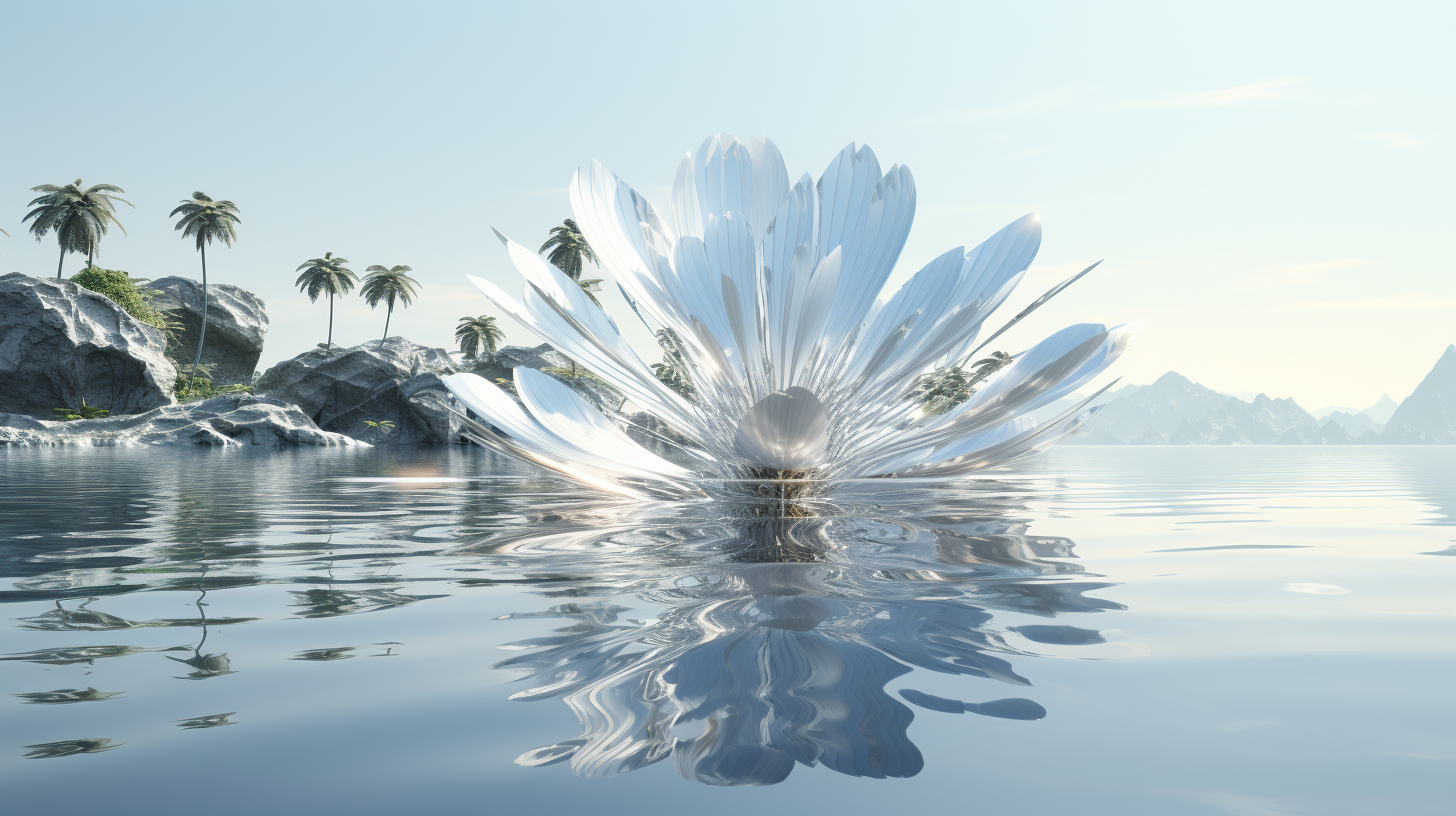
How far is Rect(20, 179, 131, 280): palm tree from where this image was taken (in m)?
42.5

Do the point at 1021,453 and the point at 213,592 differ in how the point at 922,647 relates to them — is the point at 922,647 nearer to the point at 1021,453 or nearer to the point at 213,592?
the point at 1021,453

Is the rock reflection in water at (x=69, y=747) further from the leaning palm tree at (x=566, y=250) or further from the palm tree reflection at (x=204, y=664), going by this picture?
the leaning palm tree at (x=566, y=250)

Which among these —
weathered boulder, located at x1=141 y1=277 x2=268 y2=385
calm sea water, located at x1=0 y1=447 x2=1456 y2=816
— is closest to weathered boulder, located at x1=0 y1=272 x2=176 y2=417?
weathered boulder, located at x1=141 y1=277 x2=268 y2=385

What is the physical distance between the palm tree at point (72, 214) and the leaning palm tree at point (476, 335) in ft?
67.6

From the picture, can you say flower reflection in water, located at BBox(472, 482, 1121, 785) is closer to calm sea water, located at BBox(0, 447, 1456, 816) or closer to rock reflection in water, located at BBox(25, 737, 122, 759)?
calm sea water, located at BBox(0, 447, 1456, 816)

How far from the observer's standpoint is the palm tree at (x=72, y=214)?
140 feet

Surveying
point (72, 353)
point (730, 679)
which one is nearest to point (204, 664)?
point (730, 679)

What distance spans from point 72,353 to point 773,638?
42065 millimetres

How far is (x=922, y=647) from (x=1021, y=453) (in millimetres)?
760

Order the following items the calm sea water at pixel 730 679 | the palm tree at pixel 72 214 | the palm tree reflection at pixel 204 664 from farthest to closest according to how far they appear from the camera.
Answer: the palm tree at pixel 72 214
the palm tree reflection at pixel 204 664
the calm sea water at pixel 730 679

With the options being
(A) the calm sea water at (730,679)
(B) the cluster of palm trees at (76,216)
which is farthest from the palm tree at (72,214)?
(A) the calm sea water at (730,679)

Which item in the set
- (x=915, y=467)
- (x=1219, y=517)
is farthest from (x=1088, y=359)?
(x=1219, y=517)

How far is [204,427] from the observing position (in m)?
26.7

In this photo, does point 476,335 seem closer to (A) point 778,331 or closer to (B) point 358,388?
(B) point 358,388
